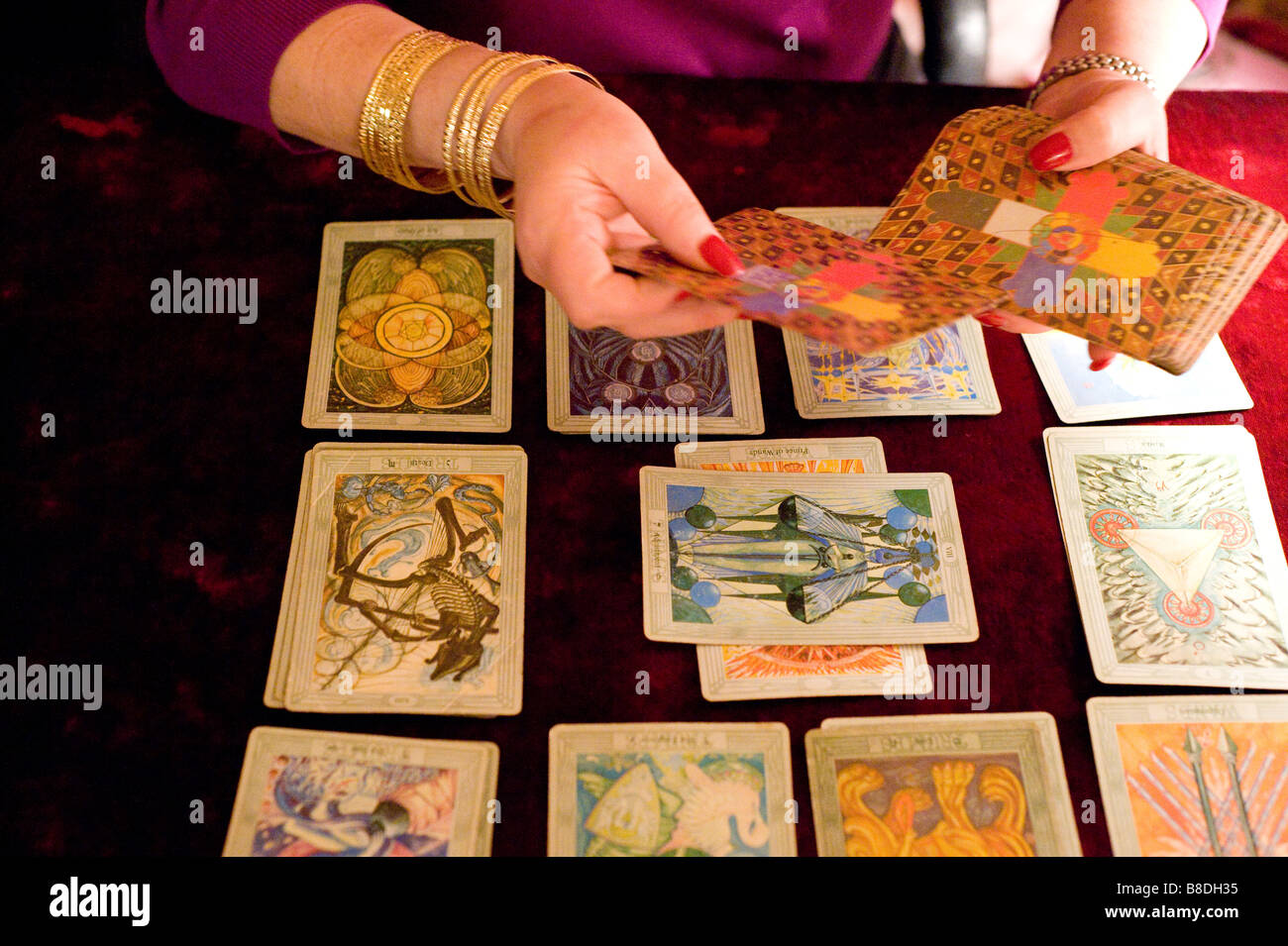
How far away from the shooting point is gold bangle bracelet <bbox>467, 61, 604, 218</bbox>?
3.92ft

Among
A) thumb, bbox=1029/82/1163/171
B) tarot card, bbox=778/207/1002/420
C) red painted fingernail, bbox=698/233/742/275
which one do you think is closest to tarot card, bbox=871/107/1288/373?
thumb, bbox=1029/82/1163/171

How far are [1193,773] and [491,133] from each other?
1188mm

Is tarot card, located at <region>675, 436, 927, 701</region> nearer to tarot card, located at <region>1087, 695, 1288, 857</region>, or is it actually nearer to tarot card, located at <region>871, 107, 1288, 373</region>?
tarot card, located at <region>1087, 695, 1288, 857</region>

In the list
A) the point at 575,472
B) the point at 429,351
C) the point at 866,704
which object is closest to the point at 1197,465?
the point at 866,704

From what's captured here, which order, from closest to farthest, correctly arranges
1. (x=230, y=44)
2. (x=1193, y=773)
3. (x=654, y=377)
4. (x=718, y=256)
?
(x=718, y=256)
(x=1193, y=773)
(x=230, y=44)
(x=654, y=377)

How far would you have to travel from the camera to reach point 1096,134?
1241mm

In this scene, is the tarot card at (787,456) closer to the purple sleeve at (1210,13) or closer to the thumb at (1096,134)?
the thumb at (1096,134)

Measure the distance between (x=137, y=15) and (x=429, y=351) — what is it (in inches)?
32.9

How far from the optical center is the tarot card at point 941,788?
1.13 metres

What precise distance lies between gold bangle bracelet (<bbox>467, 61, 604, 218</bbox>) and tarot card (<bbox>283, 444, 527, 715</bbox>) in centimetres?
35

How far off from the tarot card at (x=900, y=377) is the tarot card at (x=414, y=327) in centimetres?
45

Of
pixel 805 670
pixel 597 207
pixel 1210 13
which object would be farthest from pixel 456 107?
pixel 1210 13

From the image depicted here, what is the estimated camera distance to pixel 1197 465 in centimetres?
138
